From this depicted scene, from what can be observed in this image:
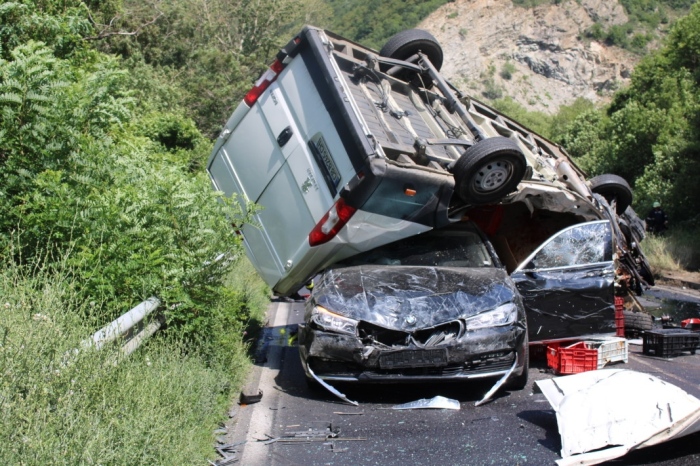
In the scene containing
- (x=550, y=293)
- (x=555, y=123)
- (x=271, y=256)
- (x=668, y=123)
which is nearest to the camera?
(x=550, y=293)

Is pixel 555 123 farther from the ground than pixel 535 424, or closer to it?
closer to it

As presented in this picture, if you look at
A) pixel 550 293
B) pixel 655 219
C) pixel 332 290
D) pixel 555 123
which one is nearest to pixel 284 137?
pixel 332 290

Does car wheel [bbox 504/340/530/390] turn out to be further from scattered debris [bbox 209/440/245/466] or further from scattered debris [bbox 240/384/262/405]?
scattered debris [bbox 209/440/245/466]

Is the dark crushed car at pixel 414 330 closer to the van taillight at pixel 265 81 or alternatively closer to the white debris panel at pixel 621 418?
the white debris panel at pixel 621 418

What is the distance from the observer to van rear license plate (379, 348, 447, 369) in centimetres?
617

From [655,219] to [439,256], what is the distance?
12981mm

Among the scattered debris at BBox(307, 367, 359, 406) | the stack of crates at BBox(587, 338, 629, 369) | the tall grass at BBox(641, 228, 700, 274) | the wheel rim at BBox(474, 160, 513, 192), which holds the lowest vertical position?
the tall grass at BBox(641, 228, 700, 274)

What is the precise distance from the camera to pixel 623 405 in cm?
481

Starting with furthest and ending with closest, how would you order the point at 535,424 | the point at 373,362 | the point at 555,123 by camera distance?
the point at 555,123, the point at 373,362, the point at 535,424

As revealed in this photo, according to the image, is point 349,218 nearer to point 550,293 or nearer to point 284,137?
point 284,137

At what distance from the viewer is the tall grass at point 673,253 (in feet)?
55.1

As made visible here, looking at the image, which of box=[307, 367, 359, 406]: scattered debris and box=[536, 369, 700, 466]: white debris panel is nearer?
box=[536, 369, 700, 466]: white debris panel

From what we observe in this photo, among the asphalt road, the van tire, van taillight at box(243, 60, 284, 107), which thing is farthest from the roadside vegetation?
the van tire

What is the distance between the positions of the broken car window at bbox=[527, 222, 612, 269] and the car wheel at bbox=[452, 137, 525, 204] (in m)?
0.79
